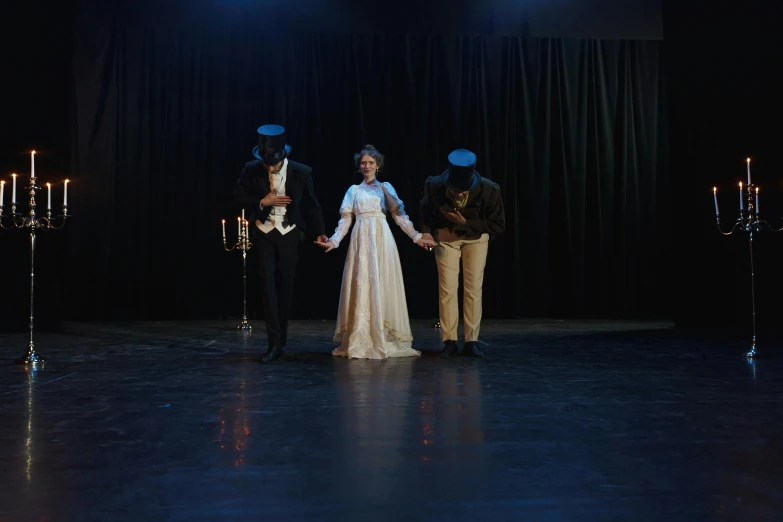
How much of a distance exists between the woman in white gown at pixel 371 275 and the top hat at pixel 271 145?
0.60 meters

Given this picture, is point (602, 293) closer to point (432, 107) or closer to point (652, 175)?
point (652, 175)

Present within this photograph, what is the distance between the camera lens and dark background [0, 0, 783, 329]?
8.51 metres

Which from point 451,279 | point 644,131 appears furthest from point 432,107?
point 451,279

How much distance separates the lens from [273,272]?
4.62 m

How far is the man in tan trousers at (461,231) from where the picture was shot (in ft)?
15.6

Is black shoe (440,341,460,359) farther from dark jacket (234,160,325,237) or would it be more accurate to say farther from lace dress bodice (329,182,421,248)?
dark jacket (234,160,325,237)

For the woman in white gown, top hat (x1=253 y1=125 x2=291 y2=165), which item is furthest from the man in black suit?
the woman in white gown

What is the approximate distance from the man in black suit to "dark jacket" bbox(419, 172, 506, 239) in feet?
2.43

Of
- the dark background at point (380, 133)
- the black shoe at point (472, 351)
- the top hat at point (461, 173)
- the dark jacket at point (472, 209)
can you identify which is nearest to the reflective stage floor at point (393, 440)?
the black shoe at point (472, 351)

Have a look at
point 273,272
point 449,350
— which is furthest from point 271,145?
point 449,350

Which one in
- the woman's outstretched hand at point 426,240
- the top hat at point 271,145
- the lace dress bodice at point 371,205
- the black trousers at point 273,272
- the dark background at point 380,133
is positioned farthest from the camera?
the dark background at point 380,133

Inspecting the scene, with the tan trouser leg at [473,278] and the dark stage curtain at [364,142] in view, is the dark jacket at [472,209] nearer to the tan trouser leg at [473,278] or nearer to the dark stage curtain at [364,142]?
the tan trouser leg at [473,278]

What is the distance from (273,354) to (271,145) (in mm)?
1238

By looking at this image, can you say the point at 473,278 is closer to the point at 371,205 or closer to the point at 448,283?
the point at 448,283
